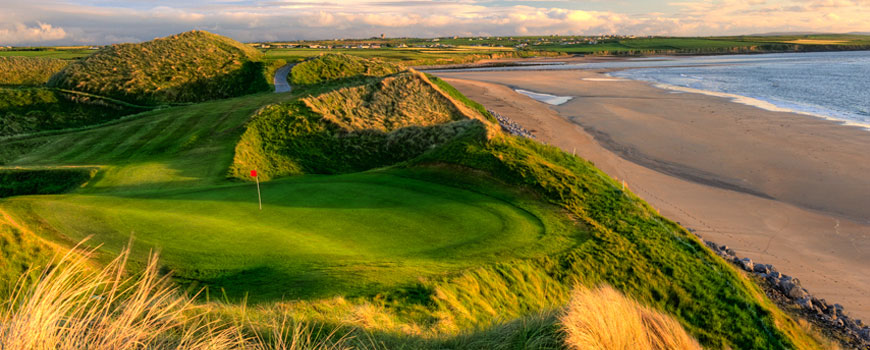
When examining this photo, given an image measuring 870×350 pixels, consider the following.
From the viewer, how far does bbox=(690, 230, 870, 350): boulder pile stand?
10487 mm

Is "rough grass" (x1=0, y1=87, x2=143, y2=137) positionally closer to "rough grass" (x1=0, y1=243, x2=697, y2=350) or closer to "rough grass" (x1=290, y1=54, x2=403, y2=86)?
"rough grass" (x1=290, y1=54, x2=403, y2=86)

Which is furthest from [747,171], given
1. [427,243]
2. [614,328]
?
[614,328]

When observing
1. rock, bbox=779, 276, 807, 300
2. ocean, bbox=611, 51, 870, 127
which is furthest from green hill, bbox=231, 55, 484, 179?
ocean, bbox=611, 51, 870, 127

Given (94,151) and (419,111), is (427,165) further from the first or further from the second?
(94,151)

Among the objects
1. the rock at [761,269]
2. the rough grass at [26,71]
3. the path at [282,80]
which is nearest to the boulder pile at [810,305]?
the rock at [761,269]

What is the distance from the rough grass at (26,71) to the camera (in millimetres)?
46875

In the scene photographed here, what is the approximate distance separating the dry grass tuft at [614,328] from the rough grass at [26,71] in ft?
187

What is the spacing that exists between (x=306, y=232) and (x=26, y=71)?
2243 inches

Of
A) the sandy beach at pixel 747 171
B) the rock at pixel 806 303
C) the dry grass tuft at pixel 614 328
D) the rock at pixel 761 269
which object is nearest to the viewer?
the dry grass tuft at pixel 614 328

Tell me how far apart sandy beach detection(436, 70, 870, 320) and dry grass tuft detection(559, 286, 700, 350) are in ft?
35.9

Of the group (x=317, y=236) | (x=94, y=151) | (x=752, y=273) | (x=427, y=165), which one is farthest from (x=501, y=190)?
(x=94, y=151)

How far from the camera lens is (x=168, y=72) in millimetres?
42875

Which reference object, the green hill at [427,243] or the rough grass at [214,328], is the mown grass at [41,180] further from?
the rough grass at [214,328]

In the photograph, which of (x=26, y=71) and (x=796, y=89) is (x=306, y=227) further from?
(x=796, y=89)
